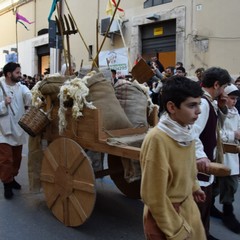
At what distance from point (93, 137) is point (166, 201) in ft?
5.92

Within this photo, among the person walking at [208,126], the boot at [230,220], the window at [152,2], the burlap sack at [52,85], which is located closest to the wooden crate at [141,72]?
the burlap sack at [52,85]

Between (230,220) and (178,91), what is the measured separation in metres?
2.40

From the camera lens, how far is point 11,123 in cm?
521

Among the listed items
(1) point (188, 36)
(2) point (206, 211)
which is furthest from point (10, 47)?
(2) point (206, 211)

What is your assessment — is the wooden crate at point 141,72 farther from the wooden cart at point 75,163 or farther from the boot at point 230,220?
the boot at point 230,220

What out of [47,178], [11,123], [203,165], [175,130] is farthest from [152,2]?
[175,130]

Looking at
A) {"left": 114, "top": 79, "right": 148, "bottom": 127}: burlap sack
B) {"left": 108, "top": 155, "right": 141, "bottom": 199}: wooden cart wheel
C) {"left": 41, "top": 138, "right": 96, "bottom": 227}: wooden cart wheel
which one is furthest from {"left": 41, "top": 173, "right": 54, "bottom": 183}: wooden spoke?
{"left": 114, "top": 79, "right": 148, "bottom": 127}: burlap sack

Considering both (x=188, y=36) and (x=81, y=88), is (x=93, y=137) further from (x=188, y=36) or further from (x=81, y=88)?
(x=188, y=36)

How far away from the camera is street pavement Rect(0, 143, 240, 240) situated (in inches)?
150

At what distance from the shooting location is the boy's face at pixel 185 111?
2.20m

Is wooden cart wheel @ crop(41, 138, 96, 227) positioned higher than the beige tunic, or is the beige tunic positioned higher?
the beige tunic

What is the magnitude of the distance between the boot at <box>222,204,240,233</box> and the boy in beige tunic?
6.31ft

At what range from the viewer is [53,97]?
429 cm

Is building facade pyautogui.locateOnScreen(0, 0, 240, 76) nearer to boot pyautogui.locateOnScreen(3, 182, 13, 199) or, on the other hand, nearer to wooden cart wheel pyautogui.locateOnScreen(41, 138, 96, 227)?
→ boot pyautogui.locateOnScreen(3, 182, 13, 199)
